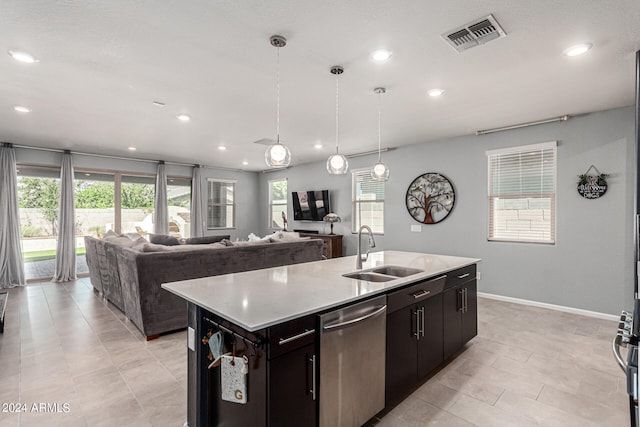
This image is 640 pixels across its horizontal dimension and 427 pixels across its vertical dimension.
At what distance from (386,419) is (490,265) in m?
3.62

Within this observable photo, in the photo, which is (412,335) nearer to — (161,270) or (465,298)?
(465,298)

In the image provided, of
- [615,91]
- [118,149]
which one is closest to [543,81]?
[615,91]

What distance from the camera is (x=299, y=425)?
59.9 inches

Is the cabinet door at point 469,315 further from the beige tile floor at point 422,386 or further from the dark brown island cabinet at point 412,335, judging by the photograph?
the dark brown island cabinet at point 412,335

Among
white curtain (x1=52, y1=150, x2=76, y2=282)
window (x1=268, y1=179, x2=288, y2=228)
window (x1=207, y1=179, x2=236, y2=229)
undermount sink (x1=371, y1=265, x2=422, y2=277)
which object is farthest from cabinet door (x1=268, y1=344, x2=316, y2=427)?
window (x1=207, y1=179, x2=236, y2=229)

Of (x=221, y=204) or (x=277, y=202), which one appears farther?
(x=277, y=202)

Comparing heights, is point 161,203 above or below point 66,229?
above

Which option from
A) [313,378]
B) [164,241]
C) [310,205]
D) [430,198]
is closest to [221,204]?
[310,205]

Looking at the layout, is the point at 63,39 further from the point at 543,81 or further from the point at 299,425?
the point at 543,81

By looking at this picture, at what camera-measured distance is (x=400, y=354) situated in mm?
2123

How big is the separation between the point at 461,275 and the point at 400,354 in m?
1.14

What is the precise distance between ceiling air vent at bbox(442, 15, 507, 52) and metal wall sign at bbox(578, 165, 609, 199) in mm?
2818

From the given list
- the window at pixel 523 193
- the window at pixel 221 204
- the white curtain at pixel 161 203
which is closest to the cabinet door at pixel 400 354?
the window at pixel 523 193

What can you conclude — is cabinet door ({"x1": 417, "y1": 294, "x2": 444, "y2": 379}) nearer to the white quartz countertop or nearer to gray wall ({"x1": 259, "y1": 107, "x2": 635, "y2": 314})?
the white quartz countertop
